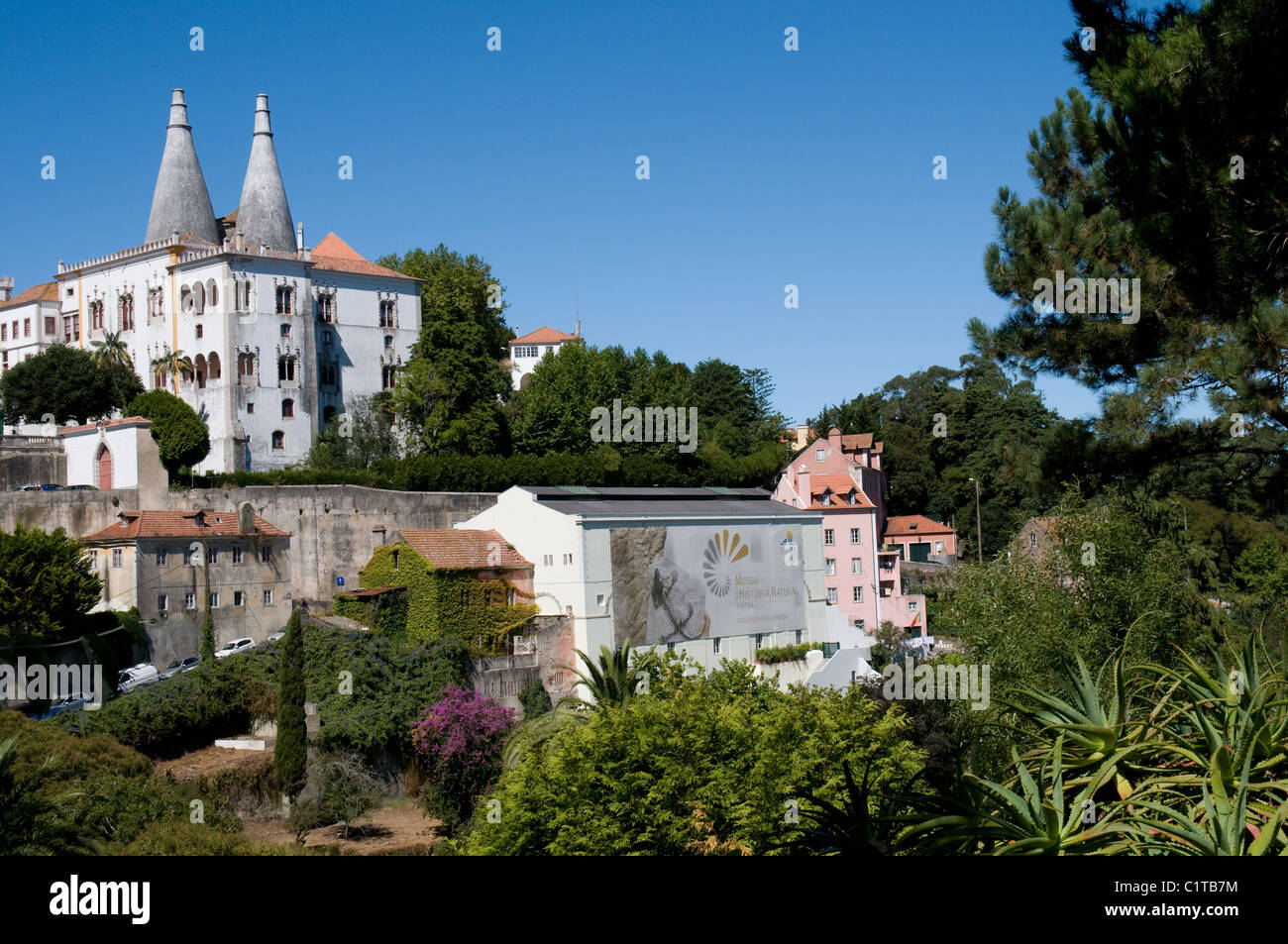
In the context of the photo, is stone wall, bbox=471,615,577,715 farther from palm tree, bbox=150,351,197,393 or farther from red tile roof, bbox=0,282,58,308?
red tile roof, bbox=0,282,58,308

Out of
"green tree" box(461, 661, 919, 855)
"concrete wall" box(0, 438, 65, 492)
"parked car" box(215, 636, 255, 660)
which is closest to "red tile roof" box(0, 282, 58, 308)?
"concrete wall" box(0, 438, 65, 492)

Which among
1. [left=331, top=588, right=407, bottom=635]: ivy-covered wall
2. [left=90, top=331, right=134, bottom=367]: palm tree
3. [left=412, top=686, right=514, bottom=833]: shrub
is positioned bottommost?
[left=412, top=686, right=514, bottom=833]: shrub

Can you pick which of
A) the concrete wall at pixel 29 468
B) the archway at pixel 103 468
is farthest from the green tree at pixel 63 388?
the archway at pixel 103 468

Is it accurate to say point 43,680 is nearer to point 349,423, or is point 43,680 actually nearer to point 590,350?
point 349,423

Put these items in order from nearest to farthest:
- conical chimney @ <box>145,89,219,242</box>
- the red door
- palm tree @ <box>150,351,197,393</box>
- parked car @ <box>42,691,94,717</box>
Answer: parked car @ <box>42,691,94,717</box>, the red door, palm tree @ <box>150,351,197,393</box>, conical chimney @ <box>145,89,219,242</box>

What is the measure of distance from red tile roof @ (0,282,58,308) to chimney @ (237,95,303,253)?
1776 cm

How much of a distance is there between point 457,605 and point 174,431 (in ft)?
62.1

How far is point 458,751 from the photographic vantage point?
3272 centimetres

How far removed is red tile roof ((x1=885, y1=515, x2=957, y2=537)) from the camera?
74.4 meters

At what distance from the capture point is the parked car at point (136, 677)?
3756 centimetres

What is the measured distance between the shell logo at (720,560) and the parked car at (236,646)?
58.2ft

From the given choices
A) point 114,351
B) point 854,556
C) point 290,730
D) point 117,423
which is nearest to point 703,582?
point 854,556

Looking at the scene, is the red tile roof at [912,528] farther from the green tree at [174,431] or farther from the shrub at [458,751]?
the shrub at [458,751]

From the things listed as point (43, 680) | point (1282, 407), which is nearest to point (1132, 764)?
point (1282, 407)
